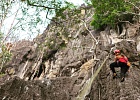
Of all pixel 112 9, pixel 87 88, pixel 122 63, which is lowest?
pixel 87 88

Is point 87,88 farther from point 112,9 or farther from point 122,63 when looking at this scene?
point 112,9

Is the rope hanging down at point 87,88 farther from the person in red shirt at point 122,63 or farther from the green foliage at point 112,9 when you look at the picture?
the green foliage at point 112,9

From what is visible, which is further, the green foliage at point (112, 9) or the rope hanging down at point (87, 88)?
the green foliage at point (112, 9)

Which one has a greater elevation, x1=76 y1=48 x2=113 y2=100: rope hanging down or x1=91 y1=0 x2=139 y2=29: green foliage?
x1=91 y1=0 x2=139 y2=29: green foliage

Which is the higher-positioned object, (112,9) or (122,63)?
(112,9)

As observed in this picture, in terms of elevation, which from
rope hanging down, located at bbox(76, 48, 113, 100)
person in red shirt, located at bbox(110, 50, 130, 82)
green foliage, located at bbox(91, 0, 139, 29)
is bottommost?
rope hanging down, located at bbox(76, 48, 113, 100)

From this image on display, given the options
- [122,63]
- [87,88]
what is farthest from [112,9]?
[87,88]

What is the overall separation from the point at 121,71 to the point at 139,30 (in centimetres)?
1144

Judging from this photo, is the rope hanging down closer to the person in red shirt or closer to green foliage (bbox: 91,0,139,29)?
the person in red shirt

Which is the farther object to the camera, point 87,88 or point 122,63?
point 87,88

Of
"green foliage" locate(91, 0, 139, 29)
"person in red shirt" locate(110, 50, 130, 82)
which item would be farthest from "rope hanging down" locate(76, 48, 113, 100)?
"green foliage" locate(91, 0, 139, 29)

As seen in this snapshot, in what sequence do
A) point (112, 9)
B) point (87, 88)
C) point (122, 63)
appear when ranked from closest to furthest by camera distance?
point (122, 63), point (87, 88), point (112, 9)

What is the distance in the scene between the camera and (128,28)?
20875mm

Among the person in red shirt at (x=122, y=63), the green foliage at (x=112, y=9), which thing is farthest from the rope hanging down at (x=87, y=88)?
the green foliage at (x=112, y=9)
